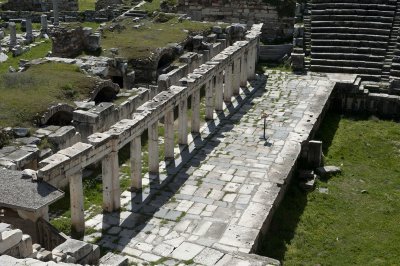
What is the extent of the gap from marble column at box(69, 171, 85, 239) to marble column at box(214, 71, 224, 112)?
9.48 m

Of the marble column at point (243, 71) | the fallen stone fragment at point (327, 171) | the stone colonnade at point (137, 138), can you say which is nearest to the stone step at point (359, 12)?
the marble column at point (243, 71)

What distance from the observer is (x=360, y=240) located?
15125mm

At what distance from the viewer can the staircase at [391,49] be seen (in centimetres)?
2662

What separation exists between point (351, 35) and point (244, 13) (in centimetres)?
853

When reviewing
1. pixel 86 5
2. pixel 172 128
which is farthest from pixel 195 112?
pixel 86 5

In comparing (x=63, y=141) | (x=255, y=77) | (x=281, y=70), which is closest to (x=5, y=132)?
(x=63, y=141)

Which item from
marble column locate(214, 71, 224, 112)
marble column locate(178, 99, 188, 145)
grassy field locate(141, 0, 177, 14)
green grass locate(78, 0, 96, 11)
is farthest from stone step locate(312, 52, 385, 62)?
green grass locate(78, 0, 96, 11)

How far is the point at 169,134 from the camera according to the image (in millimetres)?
17797

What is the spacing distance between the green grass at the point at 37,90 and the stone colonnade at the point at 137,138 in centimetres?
288

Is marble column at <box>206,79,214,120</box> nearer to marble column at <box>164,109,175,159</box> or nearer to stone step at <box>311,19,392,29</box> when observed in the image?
marble column at <box>164,109,175,159</box>

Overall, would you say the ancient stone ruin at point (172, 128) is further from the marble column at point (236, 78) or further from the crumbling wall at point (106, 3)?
the crumbling wall at point (106, 3)

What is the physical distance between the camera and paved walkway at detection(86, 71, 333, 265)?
1348 centimetres

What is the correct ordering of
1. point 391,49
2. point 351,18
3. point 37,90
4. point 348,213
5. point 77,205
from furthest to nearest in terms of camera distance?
1. point 351,18
2. point 391,49
3. point 37,90
4. point 348,213
5. point 77,205

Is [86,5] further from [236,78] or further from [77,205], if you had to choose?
[77,205]
